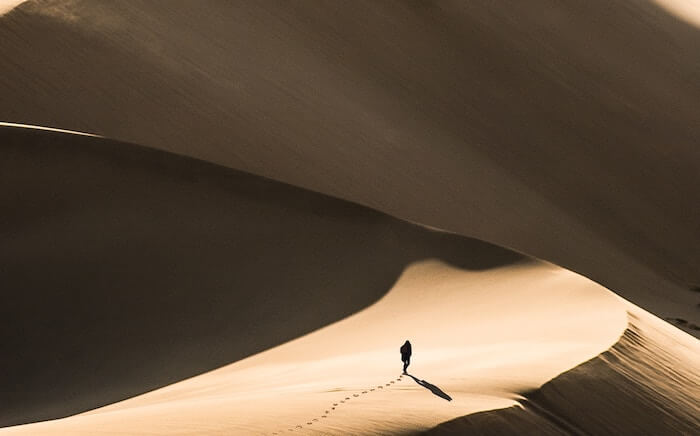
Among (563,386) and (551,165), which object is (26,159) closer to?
(563,386)

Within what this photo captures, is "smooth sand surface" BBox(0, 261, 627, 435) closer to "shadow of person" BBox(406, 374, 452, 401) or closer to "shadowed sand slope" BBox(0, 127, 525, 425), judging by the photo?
"shadow of person" BBox(406, 374, 452, 401)

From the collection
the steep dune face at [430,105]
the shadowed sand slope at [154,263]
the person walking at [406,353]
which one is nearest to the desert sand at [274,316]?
the shadowed sand slope at [154,263]

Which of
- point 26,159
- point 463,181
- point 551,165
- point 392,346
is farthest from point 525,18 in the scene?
point 392,346

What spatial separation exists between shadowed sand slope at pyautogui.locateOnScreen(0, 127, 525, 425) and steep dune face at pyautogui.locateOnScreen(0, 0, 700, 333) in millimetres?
1906

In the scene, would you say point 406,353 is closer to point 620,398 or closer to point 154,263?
point 620,398

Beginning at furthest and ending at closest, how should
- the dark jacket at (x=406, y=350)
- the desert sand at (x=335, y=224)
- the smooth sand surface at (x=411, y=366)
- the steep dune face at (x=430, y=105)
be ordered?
1. the steep dune face at (x=430, y=105)
2. the desert sand at (x=335, y=224)
3. the dark jacket at (x=406, y=350)
4. the smooth sand surface at (x=411, y=366)

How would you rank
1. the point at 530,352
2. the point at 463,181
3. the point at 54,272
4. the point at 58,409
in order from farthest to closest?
the point at 463,181, the point at 54,272, the point at 58,409, the point at 530,352

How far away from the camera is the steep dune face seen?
1861 centimetres

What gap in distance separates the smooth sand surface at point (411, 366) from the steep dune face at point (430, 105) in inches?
174

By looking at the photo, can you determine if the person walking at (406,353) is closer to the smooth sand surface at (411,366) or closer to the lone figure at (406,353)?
the lone figure at (406,353)

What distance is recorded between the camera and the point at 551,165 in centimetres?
Answer: 2345

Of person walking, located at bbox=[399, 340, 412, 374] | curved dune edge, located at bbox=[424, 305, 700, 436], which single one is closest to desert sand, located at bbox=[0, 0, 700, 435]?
curved dune edge, located at bbox=[424, 305, 700, 436]

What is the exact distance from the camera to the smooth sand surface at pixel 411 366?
945cm

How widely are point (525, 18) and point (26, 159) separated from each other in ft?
44.8
